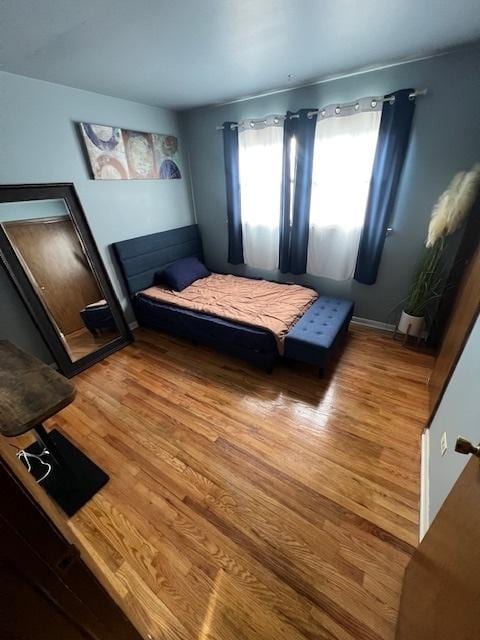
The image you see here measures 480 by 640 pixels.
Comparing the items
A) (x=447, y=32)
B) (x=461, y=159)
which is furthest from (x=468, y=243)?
Answer: (x=447, y=32)

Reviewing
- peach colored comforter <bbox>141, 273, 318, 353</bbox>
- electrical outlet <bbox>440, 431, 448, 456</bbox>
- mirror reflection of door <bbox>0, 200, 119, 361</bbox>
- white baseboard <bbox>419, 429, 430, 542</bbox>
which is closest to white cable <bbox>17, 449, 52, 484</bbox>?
mirror reflection of door <bbox>0, 200, 119, 361</bbox>

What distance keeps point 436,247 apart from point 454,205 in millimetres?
364

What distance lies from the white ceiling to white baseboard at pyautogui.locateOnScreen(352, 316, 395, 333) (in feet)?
7.55

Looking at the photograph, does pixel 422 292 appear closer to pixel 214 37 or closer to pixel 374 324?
pixel 374 324

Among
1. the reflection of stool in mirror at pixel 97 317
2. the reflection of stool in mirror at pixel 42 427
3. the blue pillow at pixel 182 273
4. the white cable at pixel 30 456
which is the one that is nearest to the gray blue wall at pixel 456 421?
the reflection of stool in mirror at pixel 42 427

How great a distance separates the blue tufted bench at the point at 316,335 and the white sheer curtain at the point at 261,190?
115 cm

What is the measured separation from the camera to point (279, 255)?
3270mm

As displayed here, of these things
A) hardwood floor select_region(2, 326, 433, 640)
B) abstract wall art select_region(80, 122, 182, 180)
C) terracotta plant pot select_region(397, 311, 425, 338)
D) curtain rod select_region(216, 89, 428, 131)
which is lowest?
hardwood floor select_region(2, 326, 433, 640)

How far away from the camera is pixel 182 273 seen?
3.27 meters

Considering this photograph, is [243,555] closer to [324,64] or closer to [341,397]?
[341,397]

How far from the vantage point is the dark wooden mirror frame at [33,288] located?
2068 mm

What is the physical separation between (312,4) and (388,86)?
4.05ft

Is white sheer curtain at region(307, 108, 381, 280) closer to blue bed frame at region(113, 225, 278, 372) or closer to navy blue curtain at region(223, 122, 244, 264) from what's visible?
navy blue curtain at region(223, 122, 244, 264)

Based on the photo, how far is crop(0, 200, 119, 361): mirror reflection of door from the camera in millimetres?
2147
